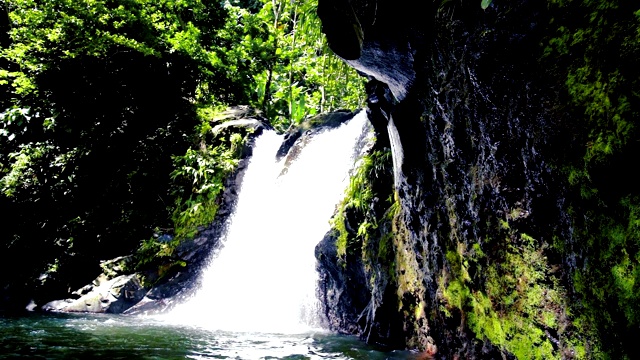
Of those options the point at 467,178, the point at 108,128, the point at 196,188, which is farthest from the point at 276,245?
the point at 108,128

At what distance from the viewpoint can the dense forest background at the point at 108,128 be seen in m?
11.0

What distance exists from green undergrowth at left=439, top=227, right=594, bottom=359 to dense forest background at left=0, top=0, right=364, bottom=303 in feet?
24.4

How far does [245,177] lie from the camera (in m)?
11.3

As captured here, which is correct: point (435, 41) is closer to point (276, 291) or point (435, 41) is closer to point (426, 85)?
point (426, 85)

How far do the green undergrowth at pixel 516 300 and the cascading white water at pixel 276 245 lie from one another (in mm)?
3605

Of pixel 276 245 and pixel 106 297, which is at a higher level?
pixel 276 245

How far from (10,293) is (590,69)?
12.6 metres

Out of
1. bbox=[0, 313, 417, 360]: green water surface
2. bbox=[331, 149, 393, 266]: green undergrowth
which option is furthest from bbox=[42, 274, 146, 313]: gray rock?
bbox=[331, 149, 393, 266]: green undergrowth

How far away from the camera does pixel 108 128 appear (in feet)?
42.4

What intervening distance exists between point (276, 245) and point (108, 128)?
7.55 metres

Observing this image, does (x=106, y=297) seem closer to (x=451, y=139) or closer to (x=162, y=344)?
(x=162, y=344)

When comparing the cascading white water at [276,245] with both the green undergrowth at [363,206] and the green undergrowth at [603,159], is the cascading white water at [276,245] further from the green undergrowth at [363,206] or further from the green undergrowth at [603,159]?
the green undergrowth at [603,159]

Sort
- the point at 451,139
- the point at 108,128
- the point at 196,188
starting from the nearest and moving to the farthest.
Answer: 1. the point at 451,139
2. the point at 196,188
3. the point at 108,128

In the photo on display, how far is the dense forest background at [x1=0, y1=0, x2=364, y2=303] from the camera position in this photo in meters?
11.0
